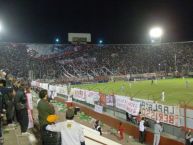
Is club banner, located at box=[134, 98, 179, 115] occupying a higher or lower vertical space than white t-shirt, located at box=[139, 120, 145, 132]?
higher

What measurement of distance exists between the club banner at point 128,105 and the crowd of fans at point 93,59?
47531mm

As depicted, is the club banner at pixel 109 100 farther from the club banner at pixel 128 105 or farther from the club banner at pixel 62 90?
the club banner at pixel 62 90

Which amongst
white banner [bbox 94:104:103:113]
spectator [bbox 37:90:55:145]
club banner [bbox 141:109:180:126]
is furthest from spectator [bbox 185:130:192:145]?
white banner [bbox 94:104:103:113]

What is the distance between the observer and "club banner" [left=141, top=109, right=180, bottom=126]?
54.3 ft

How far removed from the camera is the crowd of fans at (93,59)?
72125mm

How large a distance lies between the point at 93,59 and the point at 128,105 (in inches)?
2389

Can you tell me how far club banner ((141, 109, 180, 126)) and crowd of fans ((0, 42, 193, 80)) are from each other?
5096 cm

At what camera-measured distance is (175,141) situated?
53.4ft

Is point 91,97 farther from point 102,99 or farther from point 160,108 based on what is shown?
point 160,108

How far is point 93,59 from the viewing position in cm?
8138

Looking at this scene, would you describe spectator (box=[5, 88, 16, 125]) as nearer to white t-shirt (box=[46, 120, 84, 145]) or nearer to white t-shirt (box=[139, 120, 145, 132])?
white t-shirt (box=[46, 120, 84, 145])

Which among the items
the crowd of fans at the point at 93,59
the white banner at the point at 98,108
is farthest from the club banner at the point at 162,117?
the crowd of fans at the point at 93,59

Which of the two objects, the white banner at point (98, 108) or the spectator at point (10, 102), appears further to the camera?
the white banner at point (98, 108)

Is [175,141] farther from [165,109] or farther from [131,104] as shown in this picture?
[131,104]
